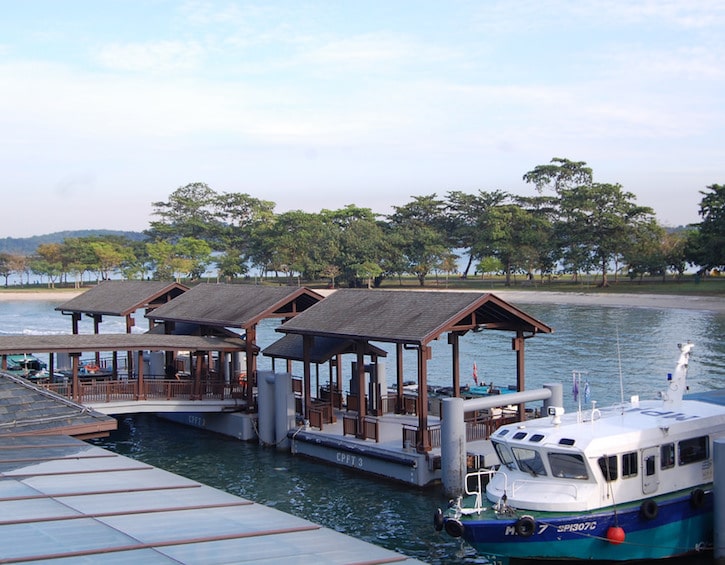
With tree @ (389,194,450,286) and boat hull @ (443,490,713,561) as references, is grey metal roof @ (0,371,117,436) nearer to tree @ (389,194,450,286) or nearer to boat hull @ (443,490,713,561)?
boat hull @ (443,490,713,561)

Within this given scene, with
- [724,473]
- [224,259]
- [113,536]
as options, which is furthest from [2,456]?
[224,259]

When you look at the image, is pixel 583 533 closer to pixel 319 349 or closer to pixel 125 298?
pixel 319 349

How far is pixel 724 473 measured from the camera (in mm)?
18078

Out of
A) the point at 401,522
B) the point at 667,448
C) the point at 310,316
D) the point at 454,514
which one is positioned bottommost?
the point at 401,522

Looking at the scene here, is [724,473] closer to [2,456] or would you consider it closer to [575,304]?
[2,456]

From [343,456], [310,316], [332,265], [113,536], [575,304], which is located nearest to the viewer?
[113,536]

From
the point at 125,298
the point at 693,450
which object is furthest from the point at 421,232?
the point at 693,450

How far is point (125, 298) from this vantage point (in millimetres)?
40281

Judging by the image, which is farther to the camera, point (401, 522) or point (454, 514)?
point (401, 522)

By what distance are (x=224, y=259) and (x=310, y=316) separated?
10762 centimetres

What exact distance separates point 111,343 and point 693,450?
20.4 metres

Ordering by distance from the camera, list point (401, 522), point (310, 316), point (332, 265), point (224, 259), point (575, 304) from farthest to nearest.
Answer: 1. point (224, 259)
2. point (332, 265)
3. point (575, 304)
4. point (310, 316)
5. point (401, 522)

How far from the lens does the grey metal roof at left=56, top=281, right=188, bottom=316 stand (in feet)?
128

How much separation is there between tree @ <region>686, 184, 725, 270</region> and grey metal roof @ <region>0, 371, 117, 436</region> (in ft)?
246
